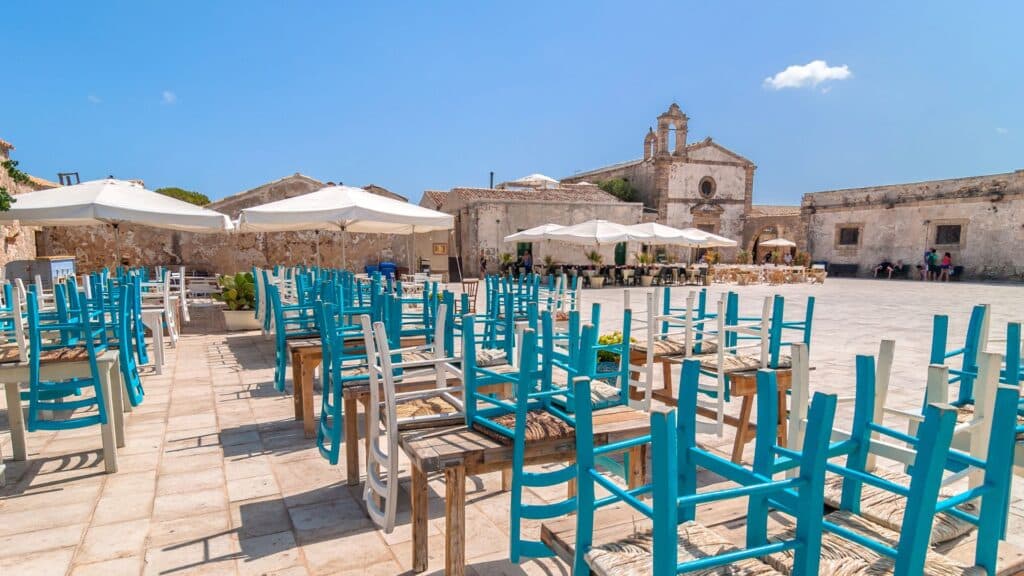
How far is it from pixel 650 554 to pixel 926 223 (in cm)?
2967

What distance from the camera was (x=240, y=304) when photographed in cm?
842

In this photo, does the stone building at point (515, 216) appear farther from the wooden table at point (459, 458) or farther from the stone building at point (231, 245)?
the wooden table at point (459, 458)

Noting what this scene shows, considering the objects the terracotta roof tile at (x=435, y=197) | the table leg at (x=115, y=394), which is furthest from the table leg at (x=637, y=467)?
the terracotta roof tile at (x=435, y=197)

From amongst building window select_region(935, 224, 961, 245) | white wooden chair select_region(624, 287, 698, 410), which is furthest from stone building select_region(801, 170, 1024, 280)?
white wooden chair select_region(624, 287, 698, 410)

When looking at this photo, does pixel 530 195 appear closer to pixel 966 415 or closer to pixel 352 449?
pixel 352 449

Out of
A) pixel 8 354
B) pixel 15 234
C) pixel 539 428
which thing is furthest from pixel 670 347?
pixel 15 234

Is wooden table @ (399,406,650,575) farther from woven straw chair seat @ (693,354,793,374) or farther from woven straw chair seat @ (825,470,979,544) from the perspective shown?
woven straw chair seat @ (693,354,793,374)

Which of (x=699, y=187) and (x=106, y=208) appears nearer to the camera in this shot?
(x=106, y=208)

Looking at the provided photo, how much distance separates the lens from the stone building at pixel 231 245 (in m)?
14.6

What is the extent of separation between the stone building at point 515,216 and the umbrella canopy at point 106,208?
50.7 feet

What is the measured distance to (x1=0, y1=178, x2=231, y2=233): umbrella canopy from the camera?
577cm

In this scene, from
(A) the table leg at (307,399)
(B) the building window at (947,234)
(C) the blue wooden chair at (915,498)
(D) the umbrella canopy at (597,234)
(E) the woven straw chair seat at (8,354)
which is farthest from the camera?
(B) the building window at (947,234)

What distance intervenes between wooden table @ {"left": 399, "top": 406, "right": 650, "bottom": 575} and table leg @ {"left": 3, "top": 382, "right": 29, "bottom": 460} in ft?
8.67

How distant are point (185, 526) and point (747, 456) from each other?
10.5 feet
